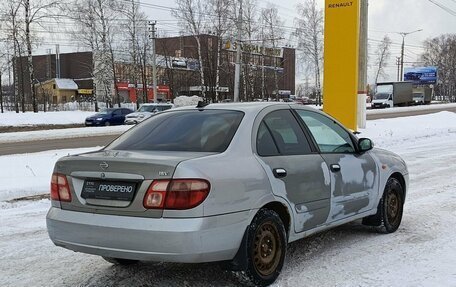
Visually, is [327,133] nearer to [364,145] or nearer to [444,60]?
[364,145]

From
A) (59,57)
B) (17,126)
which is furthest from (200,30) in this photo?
(59,57)

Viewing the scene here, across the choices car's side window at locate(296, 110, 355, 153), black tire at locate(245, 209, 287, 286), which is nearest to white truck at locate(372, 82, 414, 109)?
car's side window at locate(296, 110, 355, 153)

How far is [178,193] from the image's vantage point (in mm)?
3871

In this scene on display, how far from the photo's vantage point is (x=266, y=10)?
65.9 metres

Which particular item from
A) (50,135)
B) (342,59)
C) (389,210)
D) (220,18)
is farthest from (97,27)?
(389,210)

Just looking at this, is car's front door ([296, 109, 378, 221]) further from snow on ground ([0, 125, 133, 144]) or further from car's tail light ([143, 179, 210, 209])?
snow on ground ([0, 125, 133, 144])

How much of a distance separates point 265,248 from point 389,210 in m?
2.42

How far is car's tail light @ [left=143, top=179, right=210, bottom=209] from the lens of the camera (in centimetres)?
387

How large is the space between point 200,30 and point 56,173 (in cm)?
5219

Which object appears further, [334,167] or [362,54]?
[362,54]

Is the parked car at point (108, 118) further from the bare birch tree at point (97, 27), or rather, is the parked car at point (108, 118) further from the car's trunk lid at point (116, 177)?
the car's trunk lid at point (116, 177)

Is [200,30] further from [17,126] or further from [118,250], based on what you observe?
[118,250]

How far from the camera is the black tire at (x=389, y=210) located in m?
6.05

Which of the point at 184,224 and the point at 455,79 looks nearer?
the point at 184,224
